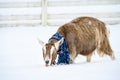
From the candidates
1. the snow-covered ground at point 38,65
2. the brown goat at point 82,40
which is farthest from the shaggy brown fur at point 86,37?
the snow-covered ground at point 38,65

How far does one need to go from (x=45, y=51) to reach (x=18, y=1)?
17.6 ft

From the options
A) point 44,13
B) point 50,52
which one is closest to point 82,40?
point 50,52

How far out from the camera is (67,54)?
5.90m

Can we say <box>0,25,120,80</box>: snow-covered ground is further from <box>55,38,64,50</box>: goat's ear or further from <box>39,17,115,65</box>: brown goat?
<box>55,38,64,50</box>: goat's ear

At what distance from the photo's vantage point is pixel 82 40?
19.9 ft

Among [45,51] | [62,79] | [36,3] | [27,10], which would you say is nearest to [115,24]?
[36,3]

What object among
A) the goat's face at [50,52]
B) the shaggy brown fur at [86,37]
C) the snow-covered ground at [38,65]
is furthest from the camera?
the shaggy brown fur at [86,37]

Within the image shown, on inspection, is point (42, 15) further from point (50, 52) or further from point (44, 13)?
point (50, 52)

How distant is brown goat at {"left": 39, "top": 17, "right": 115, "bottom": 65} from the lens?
572 cm

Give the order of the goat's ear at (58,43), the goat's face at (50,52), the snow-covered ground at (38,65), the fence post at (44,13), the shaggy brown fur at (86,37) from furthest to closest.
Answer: the fence post at (44,13), the shaggy brown fur at (86,37), the goat's ear at (58,43), the goat's face at (50,52), the snow-covered ground at (38,65)

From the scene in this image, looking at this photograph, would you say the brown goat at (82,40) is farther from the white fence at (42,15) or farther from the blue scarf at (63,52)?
the white fence at (42,15)

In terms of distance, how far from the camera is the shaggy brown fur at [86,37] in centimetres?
596

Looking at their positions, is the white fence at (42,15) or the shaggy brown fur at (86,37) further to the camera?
the white fence at (42,15)

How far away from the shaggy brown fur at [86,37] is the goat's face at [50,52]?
23 cm
